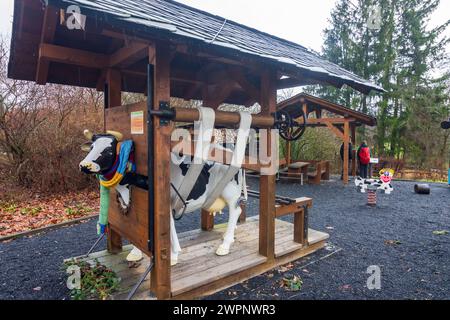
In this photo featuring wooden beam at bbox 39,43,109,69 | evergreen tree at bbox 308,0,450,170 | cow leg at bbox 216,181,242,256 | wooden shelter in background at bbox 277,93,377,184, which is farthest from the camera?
evergreen tree at bbox 308,0,450,170

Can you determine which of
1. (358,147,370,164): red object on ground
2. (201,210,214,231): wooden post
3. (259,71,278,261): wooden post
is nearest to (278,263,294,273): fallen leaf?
(259,71,278,261): wooden post

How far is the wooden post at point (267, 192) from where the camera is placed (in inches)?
123

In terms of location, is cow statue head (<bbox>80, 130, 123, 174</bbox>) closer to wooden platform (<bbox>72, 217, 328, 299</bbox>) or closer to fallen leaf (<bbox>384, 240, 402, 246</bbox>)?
wooden platform (<bbox>72, 217, 328, 299</bbox>)

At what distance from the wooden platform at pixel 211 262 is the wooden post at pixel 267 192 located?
16 centimetres

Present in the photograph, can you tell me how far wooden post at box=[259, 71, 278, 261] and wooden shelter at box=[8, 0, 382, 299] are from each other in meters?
0.01

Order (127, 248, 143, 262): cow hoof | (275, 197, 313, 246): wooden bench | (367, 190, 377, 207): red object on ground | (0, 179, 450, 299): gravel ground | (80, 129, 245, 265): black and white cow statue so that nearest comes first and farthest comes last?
(80, 129, 245, 265): black and white cow statue, (0, 179, 450, 299): gravel ground, (127, 248, 143, 262): cow hoof, (275, 197, 313, 246): wooden bench, (367, 190, 377, 207): red object on ground

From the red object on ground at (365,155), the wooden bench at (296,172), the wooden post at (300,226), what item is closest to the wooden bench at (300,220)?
Result: the wooden post at (300,226)

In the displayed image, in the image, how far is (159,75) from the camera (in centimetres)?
220

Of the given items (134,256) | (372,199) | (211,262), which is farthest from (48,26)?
(372,199)

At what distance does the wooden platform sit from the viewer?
8.43 ft

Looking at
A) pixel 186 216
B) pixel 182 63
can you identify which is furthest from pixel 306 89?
pixel 182 63

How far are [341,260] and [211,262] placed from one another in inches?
68.5

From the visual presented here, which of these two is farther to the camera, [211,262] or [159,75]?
[211,262]

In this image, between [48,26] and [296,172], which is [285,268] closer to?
[48,26]
